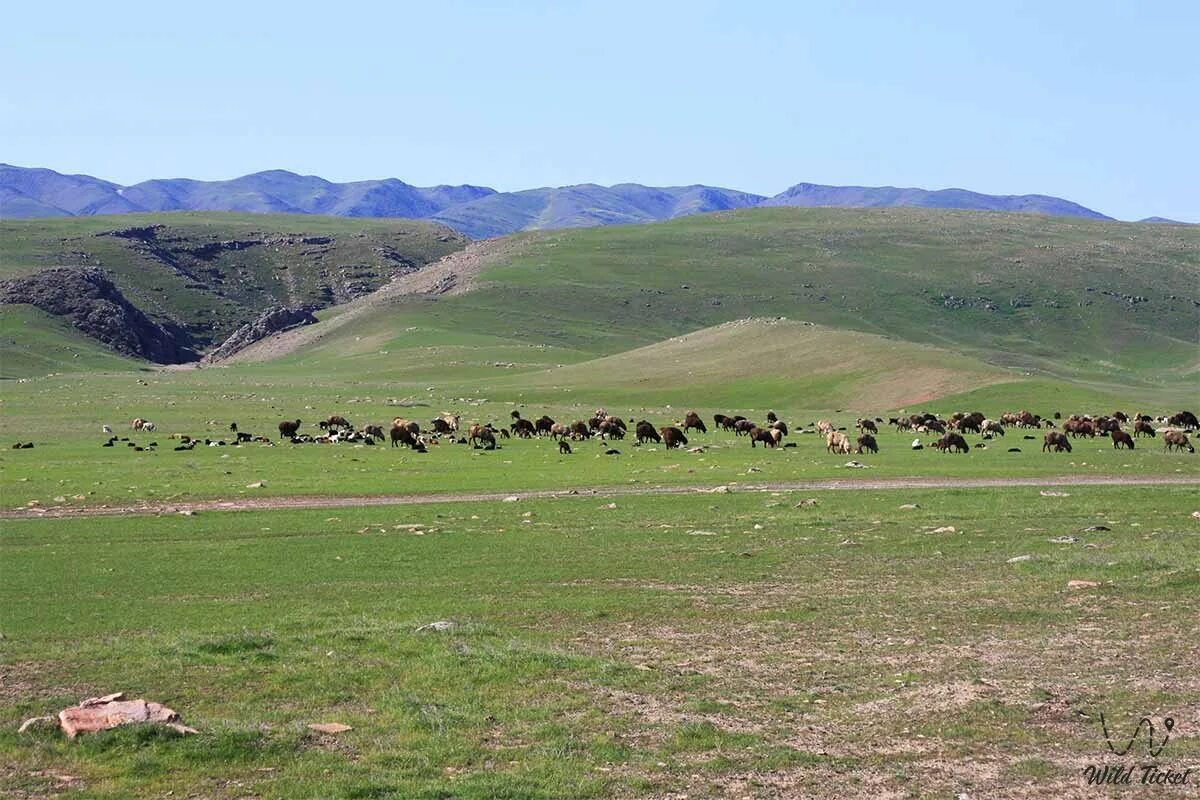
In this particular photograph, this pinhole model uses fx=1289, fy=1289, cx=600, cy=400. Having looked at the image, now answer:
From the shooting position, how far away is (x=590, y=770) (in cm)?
1087

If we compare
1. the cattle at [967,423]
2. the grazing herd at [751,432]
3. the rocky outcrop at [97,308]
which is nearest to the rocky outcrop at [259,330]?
the rocky outcrop at [97,308]

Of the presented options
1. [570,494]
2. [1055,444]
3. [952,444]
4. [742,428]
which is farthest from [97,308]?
[570,494]

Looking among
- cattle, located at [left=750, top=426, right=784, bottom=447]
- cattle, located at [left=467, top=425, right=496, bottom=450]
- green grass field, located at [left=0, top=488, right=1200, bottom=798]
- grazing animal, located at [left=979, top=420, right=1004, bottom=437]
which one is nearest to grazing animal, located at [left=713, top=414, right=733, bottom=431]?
cattle, located at [left=750, top=426, right=784, bottom=447]

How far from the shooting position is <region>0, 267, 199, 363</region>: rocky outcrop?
16750cm

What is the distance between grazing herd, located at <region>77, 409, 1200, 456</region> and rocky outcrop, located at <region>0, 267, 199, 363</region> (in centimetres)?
11046

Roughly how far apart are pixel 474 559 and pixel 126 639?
7.85 m

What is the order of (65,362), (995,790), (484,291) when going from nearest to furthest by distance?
(995,790) → (65,362) → (484,291)

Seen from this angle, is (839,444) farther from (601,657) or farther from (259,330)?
(259,330)

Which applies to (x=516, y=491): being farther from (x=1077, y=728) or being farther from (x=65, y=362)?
(x=65, y=362)

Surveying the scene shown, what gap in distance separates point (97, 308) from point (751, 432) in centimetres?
13897

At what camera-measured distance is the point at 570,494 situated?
3447 centimetres

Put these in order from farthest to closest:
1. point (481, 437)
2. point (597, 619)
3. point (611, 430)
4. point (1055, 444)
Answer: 1. point (611, 430)
2. point (481, 437)
3. point (1055, 444)
4. point (597, 619)

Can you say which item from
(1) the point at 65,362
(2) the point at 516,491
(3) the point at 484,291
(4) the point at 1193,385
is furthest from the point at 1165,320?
(2) the point at 516,491

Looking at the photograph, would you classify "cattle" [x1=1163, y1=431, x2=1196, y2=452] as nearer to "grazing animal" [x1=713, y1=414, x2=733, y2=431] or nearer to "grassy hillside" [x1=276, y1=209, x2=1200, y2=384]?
"grazing animal" [x1=713, y1=414, x2=733, y2=431]
